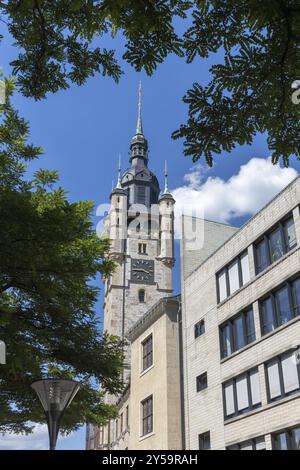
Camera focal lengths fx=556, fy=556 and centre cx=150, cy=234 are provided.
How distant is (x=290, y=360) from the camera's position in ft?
69.7

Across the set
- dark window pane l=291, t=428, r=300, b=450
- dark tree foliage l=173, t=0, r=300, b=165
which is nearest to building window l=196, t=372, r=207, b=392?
dark window pane l=291, t=428, r=300, b=450

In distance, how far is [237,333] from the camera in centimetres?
2584

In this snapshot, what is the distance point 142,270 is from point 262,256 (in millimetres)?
67269

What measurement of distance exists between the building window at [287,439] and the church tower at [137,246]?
5801 centimetres

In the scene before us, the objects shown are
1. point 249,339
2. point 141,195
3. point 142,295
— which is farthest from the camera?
point 141,195

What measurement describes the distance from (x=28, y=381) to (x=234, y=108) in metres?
14.0

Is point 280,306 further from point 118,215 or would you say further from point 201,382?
point 118,215

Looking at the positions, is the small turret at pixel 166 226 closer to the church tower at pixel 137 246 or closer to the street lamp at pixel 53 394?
the church tower at pixel 137 246

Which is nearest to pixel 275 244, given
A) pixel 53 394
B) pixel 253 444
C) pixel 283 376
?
pixel 283 376

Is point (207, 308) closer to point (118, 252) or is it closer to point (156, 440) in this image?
point (156, 440)
